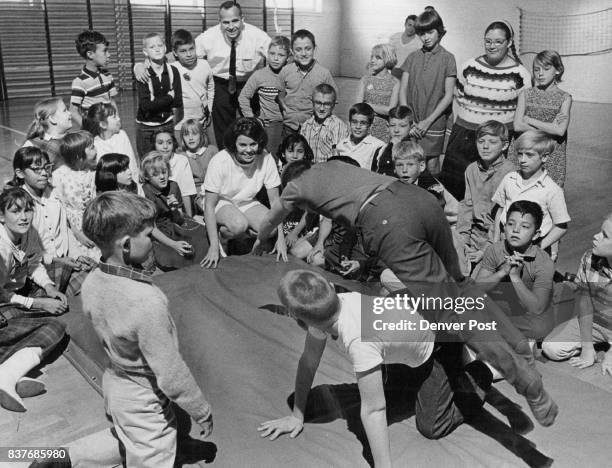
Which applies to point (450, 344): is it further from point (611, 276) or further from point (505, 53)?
point (505, 53)

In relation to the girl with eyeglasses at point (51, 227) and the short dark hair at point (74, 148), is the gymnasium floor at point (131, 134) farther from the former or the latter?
the short dark hair at point (74, 148)

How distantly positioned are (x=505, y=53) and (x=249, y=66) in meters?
2.36

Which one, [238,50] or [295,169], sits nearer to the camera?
[295,169]

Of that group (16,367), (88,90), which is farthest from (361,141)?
(16,367)

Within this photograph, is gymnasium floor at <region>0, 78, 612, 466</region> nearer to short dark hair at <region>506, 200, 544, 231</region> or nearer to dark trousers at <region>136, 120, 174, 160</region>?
short dark hair at <region>506, 200, 544, 231</region>

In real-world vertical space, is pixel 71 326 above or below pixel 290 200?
below

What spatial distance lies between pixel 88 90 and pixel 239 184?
A: 2.21m

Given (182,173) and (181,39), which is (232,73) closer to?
(181,39)

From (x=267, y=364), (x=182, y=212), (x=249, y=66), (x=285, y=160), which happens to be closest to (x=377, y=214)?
(x=267, y=364)

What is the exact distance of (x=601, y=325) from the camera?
3.29m

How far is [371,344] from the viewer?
222 centimetres

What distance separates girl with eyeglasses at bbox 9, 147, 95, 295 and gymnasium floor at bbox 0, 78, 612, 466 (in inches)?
26.1

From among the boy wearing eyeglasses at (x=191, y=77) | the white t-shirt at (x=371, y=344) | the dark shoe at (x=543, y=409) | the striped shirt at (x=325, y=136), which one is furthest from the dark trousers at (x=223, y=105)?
the dark shoe at (x=543, y=409)

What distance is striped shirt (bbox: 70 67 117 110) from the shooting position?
5.68 metres
